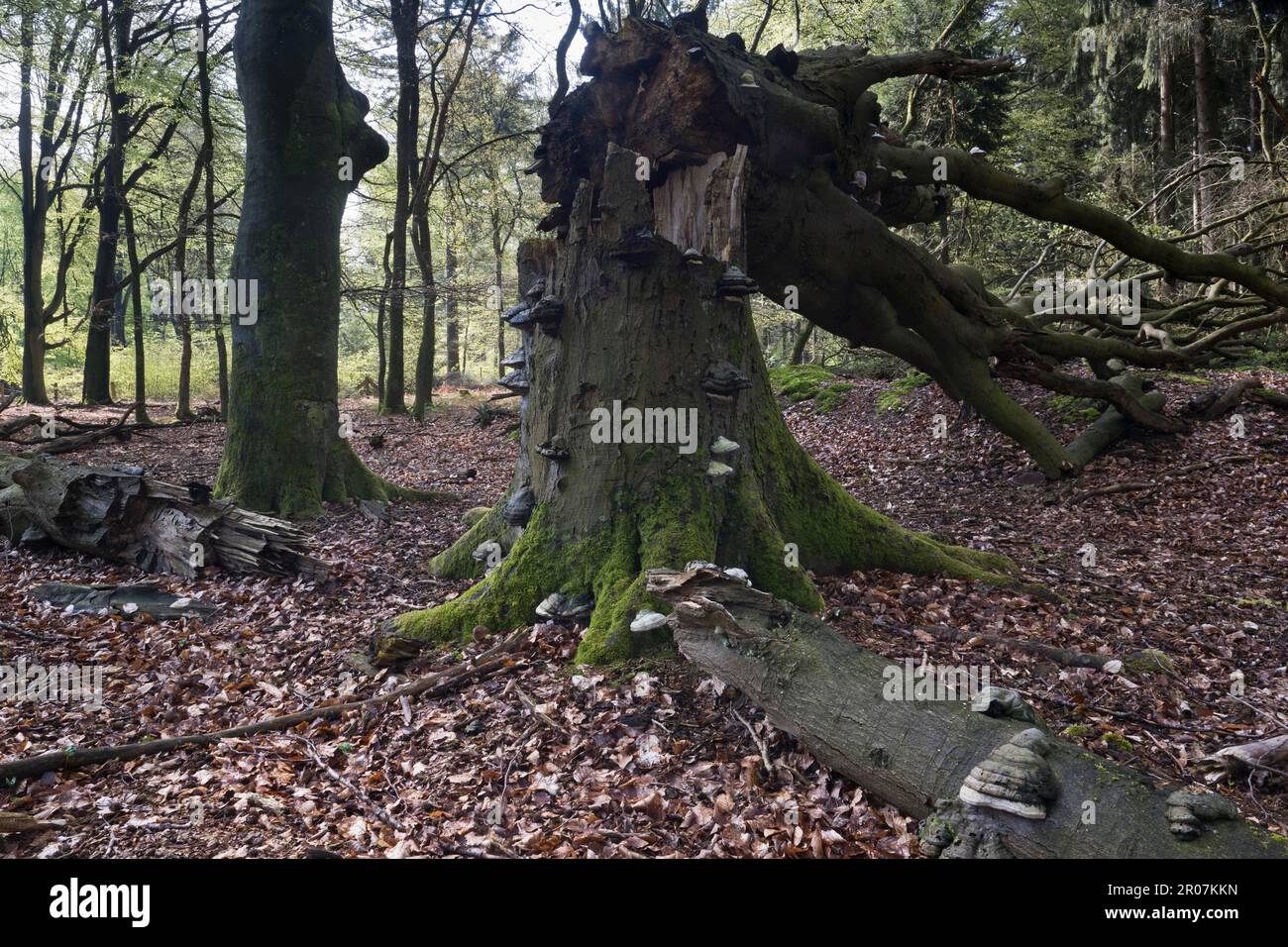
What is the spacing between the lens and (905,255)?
7652 mm

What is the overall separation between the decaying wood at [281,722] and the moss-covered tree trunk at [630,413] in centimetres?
43

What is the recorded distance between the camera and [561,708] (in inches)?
157

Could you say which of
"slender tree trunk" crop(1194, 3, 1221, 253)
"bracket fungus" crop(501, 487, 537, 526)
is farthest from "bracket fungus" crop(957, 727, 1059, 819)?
"slender tree trunk" crop(1194, 3, 1221, 253)

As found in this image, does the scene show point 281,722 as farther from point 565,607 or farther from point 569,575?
point 569,575

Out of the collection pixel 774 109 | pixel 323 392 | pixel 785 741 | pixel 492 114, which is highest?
pixel 492 114

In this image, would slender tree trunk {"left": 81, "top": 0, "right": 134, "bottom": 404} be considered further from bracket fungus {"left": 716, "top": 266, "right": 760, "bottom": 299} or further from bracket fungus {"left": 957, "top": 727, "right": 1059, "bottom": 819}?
bracket fungus {"left": 957, "top": 727, "right": 1059, "bottom": 819}

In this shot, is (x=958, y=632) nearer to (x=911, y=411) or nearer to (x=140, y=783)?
(x=140, y=783)

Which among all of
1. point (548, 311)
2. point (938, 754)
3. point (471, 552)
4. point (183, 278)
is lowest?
point (938, 754)

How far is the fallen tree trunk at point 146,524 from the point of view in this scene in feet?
22.4

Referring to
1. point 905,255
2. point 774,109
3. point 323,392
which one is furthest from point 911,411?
point 323,392

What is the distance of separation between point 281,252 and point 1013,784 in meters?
8.83

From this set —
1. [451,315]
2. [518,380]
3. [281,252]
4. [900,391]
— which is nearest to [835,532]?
[518,380]

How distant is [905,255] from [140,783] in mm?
7616
